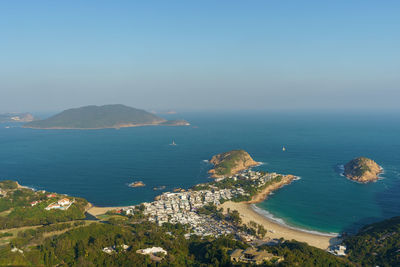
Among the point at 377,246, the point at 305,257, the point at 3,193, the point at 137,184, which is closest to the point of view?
the point at 305,257

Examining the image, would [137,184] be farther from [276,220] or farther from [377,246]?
[377,246]

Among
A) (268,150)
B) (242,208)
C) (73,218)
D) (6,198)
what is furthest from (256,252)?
(268,150)

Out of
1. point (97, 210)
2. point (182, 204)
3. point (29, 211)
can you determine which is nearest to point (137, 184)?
point (97, 210)

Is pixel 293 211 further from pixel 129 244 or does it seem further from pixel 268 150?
pixel 268 150

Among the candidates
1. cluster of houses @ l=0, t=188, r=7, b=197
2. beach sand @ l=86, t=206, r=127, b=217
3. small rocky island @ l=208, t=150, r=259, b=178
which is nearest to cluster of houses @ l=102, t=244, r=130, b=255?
beach sand @ l=86, t=206, r=127, b=217

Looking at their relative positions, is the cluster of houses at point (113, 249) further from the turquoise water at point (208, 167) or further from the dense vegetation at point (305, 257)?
the turquoise water at point (208, 167)

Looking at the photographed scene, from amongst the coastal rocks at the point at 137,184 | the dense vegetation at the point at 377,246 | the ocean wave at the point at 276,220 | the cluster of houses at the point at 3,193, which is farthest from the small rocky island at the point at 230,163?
the cluster of houses at the point at 3,193
